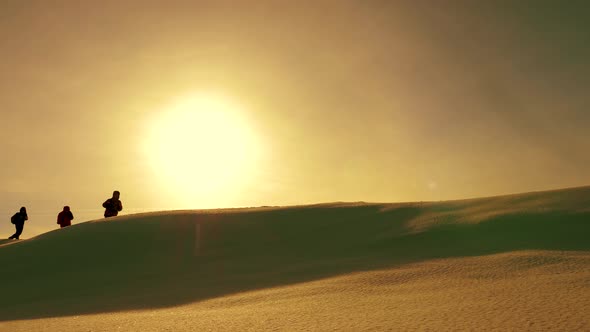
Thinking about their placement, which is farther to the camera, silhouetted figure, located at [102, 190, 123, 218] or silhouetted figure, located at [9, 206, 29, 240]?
silhouetted figure, located at [9, 206, 29, 240]

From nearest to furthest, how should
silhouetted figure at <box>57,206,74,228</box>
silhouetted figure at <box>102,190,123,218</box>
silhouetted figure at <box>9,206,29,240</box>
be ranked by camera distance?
1. silhouetted figure at <box>102,190,123,218</box>
2. silhouetted figure at <box>57,206,74,228</box>
3. silhouetted figure at <box>9,206,29,240</box>

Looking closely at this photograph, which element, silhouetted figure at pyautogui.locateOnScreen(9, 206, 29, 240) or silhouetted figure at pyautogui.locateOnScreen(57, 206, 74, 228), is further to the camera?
silhouetted figure at pyautogui.locateOnScreen(9, 206, 29, 240)

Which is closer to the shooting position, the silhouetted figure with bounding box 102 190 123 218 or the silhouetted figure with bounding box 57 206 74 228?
the silhouetted figure with bounding box 102 190 123 218

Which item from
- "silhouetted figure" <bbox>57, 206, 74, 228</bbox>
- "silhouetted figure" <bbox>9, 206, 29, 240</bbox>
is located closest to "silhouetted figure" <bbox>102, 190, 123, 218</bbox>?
"silhouetted figure" <bbox>57, 206, 74, 228</bbox>

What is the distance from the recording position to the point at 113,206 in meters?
17.5

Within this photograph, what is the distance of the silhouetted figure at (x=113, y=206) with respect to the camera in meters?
17.5

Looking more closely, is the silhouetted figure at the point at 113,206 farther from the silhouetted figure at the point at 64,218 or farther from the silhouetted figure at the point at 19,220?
the silhouetted figure at the point at 19,220

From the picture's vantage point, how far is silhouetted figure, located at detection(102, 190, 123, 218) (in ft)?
57.3

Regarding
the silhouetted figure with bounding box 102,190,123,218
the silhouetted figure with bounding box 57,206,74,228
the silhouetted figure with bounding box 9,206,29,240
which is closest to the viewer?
the silhouetted figure with bounding box 102,190,123,218

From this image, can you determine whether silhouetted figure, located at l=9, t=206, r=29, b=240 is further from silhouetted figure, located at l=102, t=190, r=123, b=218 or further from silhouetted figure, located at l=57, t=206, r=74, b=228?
silhouetted figure, located at l=102, t=190, r=123, b=218

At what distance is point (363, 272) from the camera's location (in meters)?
7.17

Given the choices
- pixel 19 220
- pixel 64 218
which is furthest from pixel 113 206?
pixel 19 220

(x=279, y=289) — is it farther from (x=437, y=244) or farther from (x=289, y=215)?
(x=289, y=215)

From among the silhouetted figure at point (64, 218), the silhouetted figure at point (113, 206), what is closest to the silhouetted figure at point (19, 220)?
the silhouetted figure at point (64, 218)
